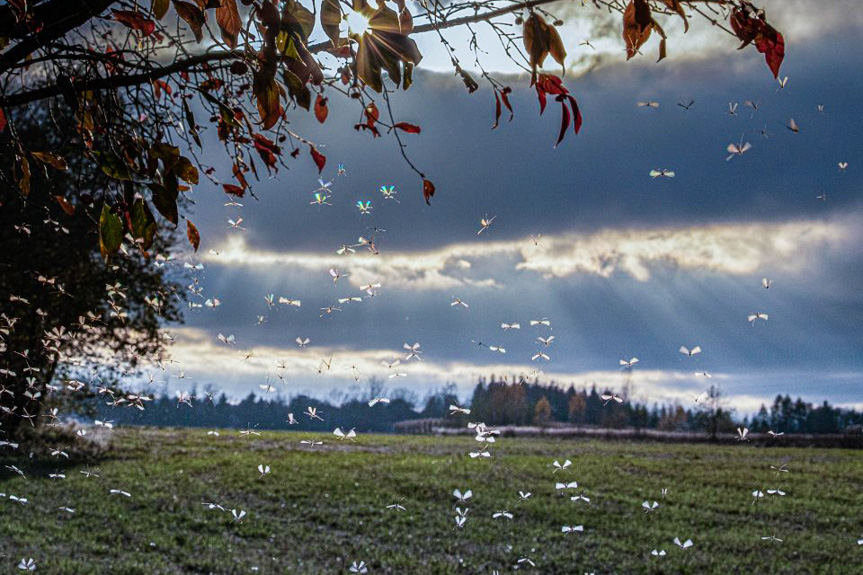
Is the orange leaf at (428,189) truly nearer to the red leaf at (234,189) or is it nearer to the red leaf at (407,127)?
the red leaf at (407,127)

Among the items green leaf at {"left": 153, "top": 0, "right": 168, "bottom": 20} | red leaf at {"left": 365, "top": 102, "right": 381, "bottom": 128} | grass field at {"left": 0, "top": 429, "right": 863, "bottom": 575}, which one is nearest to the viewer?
green leaf at {"left": 153, "top": 0, "right": 168, "bottom": 20}

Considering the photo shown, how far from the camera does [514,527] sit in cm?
1174

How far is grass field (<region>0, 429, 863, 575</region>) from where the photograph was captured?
9.64 meters

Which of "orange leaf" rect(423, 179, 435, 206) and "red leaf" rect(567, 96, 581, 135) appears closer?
"red leaf" rect(567, 96, 581, 135)

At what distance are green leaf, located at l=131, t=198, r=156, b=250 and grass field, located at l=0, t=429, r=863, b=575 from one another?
7.81 meters

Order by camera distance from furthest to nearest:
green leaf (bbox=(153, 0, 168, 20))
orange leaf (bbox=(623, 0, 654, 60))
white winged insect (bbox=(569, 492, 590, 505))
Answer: white winged insect (bbox=(569, 492, 590, 505))
green leaf (bbox=(153, 0, 168, 20))
orange leaf (bbox=(623, 0, 654, 60))

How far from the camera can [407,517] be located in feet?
40.5

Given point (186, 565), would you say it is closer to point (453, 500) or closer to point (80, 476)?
point (453, 500)

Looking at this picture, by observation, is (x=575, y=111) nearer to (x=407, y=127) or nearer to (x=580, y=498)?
(x=407, y=127)

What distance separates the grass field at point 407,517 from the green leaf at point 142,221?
25.6 feet

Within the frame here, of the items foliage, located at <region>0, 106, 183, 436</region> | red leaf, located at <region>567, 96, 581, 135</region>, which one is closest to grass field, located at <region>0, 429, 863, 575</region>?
foliage, located at <region>0, 106, 183, 436</region>

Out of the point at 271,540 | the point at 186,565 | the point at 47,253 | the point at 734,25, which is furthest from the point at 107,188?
the point at 47,253

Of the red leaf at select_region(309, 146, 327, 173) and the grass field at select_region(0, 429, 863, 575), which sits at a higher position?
the red leaf at select_region(309, 146, 327, 173)

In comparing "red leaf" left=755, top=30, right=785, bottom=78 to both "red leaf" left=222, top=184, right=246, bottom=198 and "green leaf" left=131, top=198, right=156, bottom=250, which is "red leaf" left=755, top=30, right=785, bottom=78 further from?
"red leaf" left=222, top=184, right=246, bottom=198
